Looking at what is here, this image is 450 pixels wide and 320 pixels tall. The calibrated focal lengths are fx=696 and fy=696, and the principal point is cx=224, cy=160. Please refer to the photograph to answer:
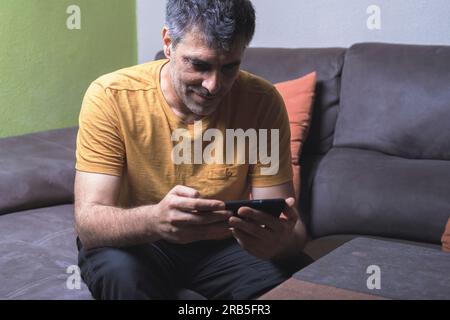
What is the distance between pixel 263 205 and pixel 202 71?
35 cm

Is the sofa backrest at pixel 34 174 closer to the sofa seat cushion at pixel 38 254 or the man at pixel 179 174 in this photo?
the sofa seat cushion at pixel 38 254

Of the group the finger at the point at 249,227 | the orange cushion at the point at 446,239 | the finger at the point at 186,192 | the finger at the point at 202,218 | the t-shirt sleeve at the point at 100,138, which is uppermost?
the t-shirt sleeve at the point at 100,138

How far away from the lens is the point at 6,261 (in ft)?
5.65

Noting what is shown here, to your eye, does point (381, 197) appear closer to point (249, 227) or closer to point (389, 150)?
point (389, 150)

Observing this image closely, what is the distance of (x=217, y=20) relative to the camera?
4.81 feet

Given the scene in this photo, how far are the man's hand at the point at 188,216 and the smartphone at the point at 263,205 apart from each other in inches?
0.6

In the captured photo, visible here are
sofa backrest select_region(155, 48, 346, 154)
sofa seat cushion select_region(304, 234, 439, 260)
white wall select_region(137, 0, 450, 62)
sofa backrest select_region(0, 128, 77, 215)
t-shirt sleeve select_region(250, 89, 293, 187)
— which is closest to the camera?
t-shirt sleeve select_region(250, 89, 293, 187)

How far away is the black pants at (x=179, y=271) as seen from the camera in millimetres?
1432

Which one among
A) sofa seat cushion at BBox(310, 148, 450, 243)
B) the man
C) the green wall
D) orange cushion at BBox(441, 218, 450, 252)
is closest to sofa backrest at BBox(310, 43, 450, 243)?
sofa seat cushion at BBox(310, 148, 450, 243)

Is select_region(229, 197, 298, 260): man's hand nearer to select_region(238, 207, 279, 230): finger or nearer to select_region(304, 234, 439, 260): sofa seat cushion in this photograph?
select_region(238, 207, 279, 230): finger

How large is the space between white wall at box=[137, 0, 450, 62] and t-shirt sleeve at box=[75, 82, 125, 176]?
4.15ft

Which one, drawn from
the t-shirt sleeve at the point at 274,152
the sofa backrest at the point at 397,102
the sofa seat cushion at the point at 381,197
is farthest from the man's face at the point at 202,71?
the sofa backrest at the point at 397,102

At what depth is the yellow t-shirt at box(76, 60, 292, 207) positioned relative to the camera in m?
1.56
